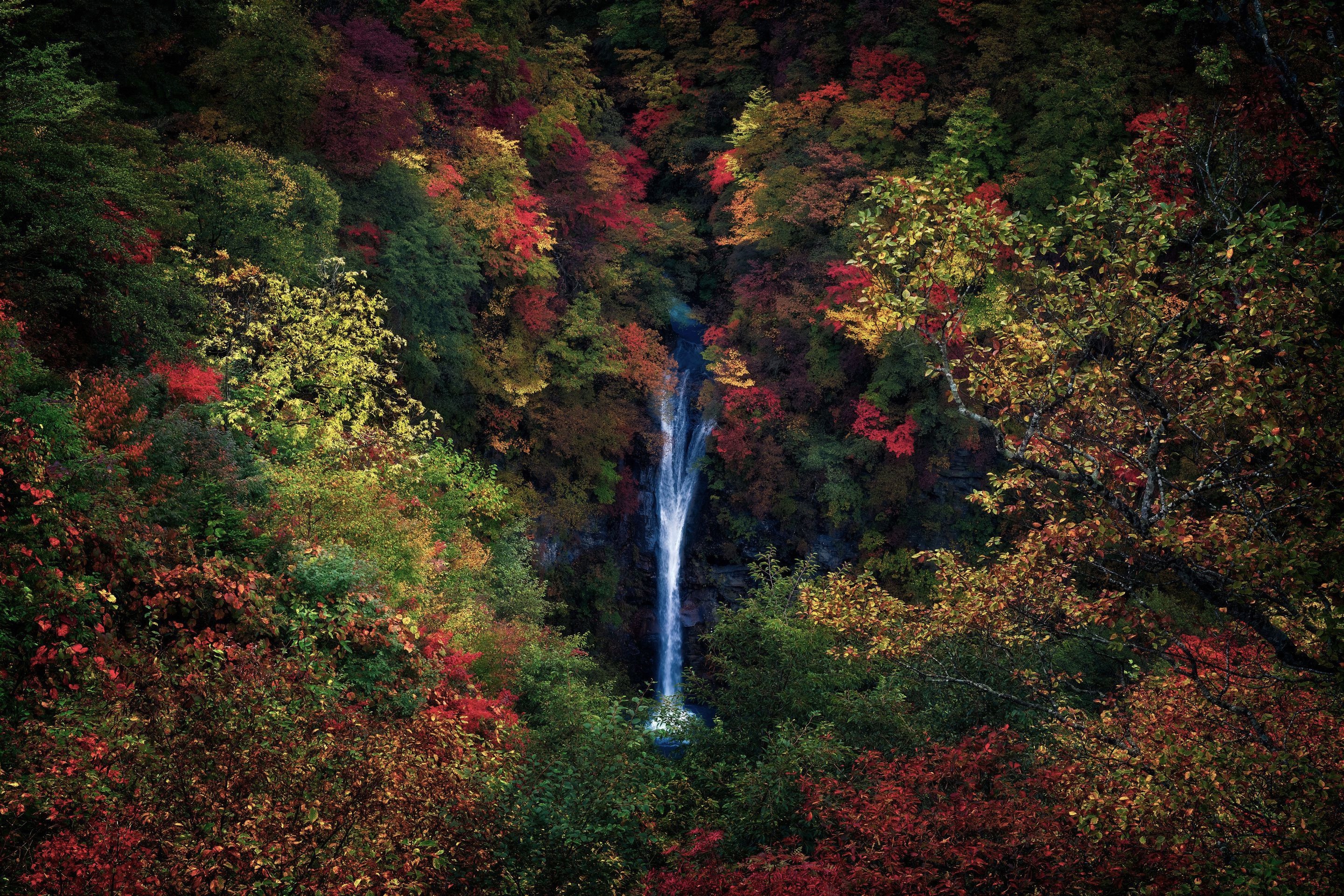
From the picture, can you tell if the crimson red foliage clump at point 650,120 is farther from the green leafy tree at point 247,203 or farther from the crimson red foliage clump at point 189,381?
the crimson red foliage clump at point 189,381

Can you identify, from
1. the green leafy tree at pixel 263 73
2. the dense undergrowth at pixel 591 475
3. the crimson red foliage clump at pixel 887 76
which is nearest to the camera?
the dense undergrowth at pixel 591 475

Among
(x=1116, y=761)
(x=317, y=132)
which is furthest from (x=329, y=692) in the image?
(x=317, y=132)

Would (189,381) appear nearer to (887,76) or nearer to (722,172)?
(722,172)

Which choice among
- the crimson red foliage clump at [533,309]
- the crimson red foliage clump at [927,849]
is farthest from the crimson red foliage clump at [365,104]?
the crimson red foliage clump at [927,849]

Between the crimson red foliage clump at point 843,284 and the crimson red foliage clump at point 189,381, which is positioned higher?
the crimson red foliage clump at point 843,284

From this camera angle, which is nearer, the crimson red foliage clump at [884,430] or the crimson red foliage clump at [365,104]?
the crimson red foliage clump at [365,104]

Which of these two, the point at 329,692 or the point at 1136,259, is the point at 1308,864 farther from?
the point at 329,692

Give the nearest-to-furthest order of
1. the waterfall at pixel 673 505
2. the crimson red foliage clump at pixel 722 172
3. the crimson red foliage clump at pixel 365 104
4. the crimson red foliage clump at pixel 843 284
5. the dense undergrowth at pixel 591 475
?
the dense undergrowth at pixel 591 475 → the crimson red foliage clump at pixel 365 104 → the crimson red foliage clump at pixel 843 284 → the crimson red foliage clump at pixel 722 172 → the waterfall at pixel 673 505
